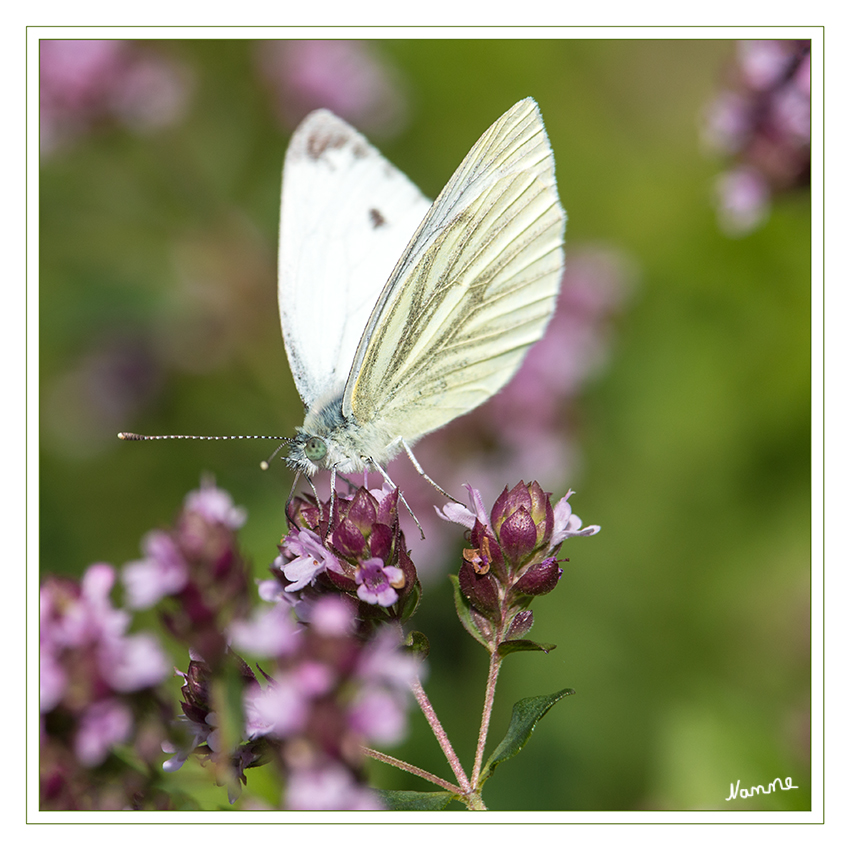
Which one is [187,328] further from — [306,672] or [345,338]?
[306,672]

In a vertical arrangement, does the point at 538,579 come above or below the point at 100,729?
above

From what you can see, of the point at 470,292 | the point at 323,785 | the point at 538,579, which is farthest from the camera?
the point at 470,292

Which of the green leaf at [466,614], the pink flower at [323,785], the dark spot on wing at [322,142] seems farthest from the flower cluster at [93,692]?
the dark spot on wing at [322,142]

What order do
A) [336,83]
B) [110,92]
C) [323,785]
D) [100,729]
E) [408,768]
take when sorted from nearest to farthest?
[323,785] < [100,729] < [408,768] < [110,92] < [336,83]

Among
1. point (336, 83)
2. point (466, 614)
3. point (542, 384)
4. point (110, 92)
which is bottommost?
point (466, 614)

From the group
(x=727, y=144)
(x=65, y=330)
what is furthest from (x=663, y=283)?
(x=65, y=330)
